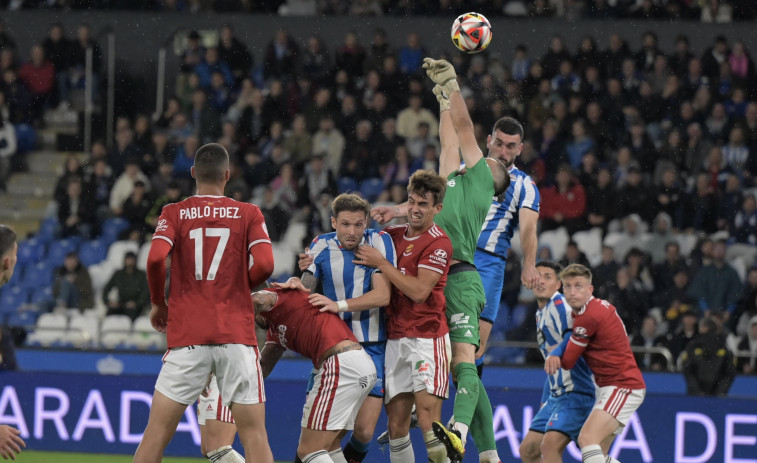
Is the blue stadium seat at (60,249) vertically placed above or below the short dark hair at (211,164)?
below

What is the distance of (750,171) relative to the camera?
1561cm

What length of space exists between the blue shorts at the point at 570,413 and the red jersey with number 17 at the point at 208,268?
10.5ft

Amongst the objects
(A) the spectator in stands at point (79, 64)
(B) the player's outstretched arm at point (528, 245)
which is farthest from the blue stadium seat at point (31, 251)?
(B) the player's outstretched arm at point (528, 245)

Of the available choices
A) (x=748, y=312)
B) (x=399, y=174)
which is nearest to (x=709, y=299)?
(x=748, y=312)

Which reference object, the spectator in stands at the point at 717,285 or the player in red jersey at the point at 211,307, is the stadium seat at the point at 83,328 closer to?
the spectator in stands at the point at 717,285

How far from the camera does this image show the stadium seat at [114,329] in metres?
13.8

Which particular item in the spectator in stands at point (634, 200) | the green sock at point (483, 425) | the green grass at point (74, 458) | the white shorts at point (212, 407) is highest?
the spectator in stands at point (634, 200)

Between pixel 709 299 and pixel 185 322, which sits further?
pixel 709 299

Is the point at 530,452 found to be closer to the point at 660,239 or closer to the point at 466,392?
the point at 466,392

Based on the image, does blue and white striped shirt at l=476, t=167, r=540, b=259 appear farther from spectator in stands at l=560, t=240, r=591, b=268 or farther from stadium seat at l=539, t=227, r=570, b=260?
stadium seat at l=539, t=227, r=570, b=260

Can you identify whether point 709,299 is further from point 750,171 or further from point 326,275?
point 326,275

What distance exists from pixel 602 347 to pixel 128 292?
7527mm

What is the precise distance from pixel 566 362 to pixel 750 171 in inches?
320

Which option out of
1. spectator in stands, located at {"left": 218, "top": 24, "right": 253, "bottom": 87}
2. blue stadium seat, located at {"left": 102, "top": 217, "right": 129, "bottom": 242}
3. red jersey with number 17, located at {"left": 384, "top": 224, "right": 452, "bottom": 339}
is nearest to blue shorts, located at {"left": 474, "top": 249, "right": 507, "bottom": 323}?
red jersey with number 17, located at {"left": 384, "top": 224, "right": 452, "bottom": 339}
